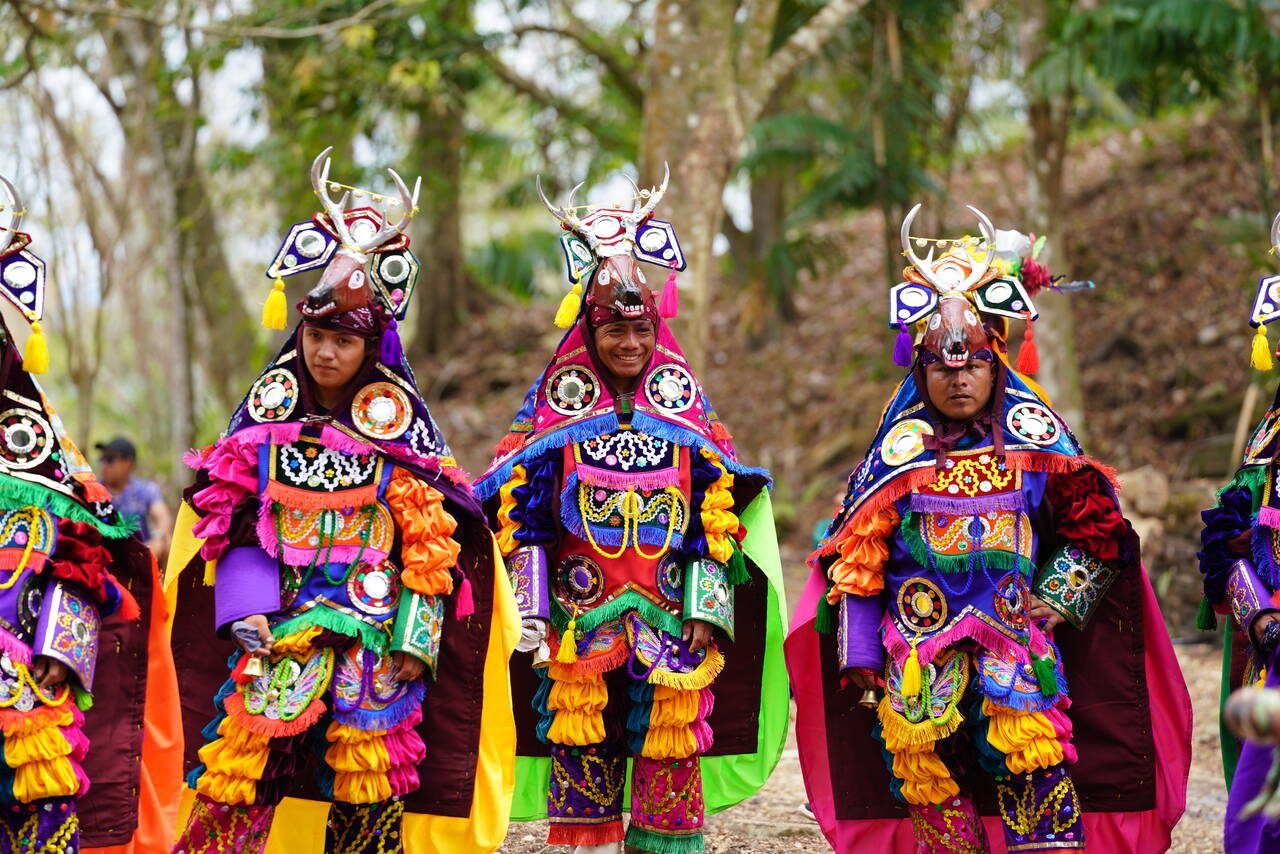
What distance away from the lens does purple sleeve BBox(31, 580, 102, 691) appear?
4434 mm

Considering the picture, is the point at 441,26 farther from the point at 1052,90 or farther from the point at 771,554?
the point at 771,554

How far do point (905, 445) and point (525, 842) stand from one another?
2584 millimetres

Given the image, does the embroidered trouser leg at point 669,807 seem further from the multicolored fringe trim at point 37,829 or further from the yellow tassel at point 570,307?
the multicolored fringe trim at point 37,829

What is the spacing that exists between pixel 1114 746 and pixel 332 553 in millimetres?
3049

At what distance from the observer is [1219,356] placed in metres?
13.2

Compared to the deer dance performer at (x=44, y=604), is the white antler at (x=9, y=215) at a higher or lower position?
higher

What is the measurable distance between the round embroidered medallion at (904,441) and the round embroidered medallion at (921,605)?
45cm

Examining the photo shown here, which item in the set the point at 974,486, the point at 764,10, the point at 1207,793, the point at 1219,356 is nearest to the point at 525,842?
the point at 974,486

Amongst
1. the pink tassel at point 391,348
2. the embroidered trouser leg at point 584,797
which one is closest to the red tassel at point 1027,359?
the embroidered trouser leg at point 584,797

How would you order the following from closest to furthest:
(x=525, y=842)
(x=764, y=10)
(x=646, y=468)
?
(x=646, y=468), (x=525, y=842), (x=764, y=10)

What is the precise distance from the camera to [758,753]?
5863 millimetres

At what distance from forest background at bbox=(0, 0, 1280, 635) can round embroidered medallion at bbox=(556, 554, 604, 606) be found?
160 inches

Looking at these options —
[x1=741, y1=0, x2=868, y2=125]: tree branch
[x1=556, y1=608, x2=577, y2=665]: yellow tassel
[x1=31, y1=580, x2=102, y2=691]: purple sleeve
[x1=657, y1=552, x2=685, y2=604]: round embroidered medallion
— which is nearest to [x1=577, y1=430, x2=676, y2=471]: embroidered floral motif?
[x1=657, y1=552, x2=685, y2=604]: round embroidered medallion

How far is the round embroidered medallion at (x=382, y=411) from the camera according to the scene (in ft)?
15.9
